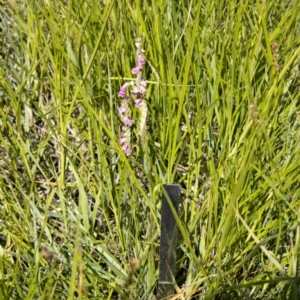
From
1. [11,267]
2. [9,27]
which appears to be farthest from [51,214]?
[9,27]

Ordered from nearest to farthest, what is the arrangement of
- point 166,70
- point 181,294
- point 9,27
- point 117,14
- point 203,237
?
point 181,294 < point 203,237 < point 166,70 < point 117,14 < point 9,27

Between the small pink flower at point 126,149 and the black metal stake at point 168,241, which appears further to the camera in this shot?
the small pink flower at point 126,149

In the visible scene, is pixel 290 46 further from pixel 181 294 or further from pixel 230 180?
pixel 181 294

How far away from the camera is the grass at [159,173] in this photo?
1.02 m

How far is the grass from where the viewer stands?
102 cm

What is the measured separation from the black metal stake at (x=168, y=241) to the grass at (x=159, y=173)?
1.0 inches

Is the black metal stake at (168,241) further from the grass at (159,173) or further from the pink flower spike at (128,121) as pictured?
the pink flower spike at (128,121)

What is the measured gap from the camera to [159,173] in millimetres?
1180

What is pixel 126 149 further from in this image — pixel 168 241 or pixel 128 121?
pixel 168 241

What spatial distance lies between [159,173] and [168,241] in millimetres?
257

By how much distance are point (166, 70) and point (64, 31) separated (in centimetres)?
31

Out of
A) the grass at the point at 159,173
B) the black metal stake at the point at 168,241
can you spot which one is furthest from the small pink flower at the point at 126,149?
the black metal stake at the point at 168,241

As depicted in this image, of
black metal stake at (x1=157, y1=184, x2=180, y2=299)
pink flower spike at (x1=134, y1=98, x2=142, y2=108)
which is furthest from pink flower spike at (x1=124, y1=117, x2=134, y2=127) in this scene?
black metal stake at (x1=157, y1=184, x2=180, y2=299)

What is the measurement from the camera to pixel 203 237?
1.08m
